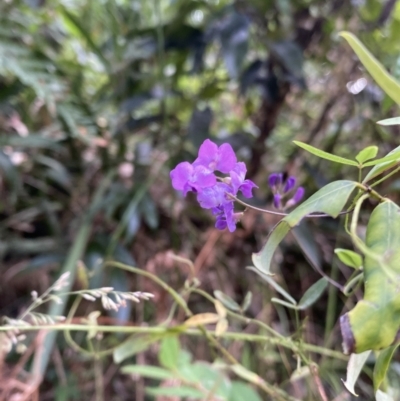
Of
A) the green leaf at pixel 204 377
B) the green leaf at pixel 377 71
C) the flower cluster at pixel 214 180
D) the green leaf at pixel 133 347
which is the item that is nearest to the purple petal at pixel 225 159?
the flower cluster at pixel 214 180

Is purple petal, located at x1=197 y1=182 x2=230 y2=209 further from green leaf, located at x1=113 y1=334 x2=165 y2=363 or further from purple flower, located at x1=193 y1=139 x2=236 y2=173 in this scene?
green leaf, located at x1=113 y1=334 x2=165 y2=363

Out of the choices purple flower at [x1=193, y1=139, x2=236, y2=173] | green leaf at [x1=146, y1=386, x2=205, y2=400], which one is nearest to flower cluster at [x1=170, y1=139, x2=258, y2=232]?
purple flower at [x1=193, y1=139, x2=236, y2=173]

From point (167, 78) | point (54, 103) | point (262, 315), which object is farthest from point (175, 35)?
point (262, 315)

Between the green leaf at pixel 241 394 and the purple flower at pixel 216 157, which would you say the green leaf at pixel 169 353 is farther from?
the purple flower at pixel 216 157

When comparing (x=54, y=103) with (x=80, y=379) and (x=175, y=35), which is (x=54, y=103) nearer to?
(x=175, y=35)

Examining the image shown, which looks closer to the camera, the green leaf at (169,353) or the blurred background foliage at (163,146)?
the green leaf at (169,353)

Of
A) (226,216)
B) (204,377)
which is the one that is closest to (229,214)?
(226,216)
